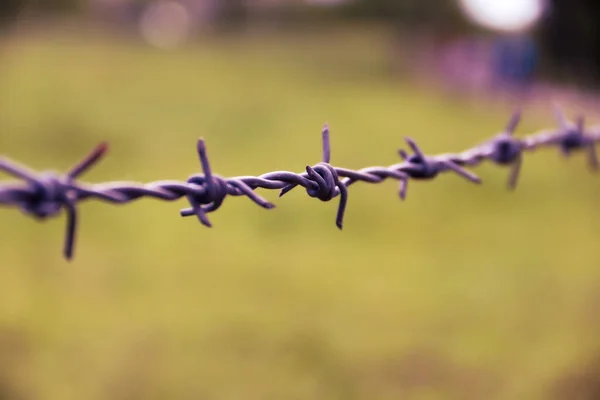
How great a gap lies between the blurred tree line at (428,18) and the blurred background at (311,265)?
70 millimetres

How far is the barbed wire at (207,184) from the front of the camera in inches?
23.6

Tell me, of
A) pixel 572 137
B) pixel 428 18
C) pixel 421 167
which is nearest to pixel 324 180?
pixel 421 167

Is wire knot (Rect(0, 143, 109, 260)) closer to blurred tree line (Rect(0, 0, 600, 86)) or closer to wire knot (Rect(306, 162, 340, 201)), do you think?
wire knot (Rect(306, 162, 340, 201))

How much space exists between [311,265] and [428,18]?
16.0m

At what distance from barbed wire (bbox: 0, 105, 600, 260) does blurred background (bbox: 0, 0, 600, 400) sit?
64.7 inches

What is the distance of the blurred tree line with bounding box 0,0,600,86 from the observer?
879cm

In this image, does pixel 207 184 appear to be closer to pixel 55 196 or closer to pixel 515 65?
pixel 55 196

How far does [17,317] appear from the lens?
3379mm

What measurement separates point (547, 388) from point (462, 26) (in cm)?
1647

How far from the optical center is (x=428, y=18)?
61.3 ft

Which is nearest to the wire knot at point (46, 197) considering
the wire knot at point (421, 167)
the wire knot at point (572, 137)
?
the wire knot at point (421, 167)

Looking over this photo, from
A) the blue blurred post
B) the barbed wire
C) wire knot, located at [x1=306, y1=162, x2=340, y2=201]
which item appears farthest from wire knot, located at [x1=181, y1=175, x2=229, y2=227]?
the blue blurred post

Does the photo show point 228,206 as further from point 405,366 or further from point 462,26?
point 462,26

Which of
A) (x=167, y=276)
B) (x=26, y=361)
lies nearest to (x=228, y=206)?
(x=167, y=276)
